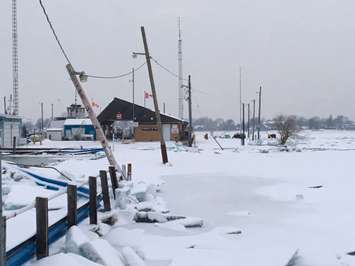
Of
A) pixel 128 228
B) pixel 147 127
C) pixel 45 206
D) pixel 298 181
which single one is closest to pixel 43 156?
pixel 298 181

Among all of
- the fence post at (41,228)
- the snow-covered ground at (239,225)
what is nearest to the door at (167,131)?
the snow-covered ground at (239,225)

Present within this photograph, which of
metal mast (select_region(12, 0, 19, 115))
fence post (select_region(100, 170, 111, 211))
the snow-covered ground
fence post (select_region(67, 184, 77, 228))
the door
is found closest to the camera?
the snow-covered ground

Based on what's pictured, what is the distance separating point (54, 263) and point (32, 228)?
2.06m

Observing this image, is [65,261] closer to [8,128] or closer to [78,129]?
[8,128]

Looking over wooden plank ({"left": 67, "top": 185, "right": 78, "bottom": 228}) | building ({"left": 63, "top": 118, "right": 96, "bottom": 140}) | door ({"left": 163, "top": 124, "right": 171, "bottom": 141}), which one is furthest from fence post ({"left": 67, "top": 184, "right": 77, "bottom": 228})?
building ({"left": 63, "top": 118, "right": 96, "bottom": 140})

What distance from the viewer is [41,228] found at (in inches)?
272

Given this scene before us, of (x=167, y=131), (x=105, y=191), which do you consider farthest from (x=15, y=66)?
(x=105, y=191)

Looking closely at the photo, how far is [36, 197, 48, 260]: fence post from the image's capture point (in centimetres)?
684

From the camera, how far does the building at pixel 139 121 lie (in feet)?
187

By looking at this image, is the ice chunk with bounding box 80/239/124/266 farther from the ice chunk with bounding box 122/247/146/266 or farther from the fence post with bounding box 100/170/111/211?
the fence post with bounding box 100/170/111/211

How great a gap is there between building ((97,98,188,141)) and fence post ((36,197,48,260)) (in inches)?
1944

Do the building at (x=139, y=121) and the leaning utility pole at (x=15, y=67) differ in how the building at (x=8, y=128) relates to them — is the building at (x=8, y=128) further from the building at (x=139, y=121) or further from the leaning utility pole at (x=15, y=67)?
the building at (x=139, y=121)

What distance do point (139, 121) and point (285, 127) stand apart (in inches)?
678

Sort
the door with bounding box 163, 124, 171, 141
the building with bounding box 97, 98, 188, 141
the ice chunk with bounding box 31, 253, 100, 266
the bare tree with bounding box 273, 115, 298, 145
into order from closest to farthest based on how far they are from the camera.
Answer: the ice chunk with bounding box 31, 253, 100, 266
the bare tree with bounding box 273, 115, 298, 145
the building with bounding box 97, 98, 188, 141
the door with bounding box 163, 124, 171, 141
